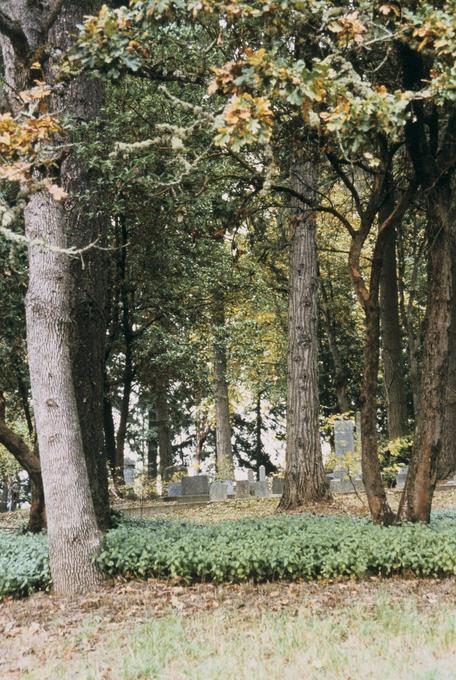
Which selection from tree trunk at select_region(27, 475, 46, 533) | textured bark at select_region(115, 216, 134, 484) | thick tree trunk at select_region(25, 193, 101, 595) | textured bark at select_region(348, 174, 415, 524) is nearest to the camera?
thick tree trunk at select_region(25, 193, 101, 595)

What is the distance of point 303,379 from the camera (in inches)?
464

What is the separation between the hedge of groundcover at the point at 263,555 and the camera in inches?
266

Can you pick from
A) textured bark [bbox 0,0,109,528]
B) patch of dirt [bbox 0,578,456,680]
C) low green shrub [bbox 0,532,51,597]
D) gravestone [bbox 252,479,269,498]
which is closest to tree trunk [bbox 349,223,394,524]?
patch of dirt [bbox 0,578,456,680]

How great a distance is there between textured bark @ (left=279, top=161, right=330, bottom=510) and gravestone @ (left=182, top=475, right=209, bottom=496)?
6.33 metres

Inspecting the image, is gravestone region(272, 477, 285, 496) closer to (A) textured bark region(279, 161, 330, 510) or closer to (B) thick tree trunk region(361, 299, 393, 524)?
(A) textured bark region(279, 161, 330, 510)

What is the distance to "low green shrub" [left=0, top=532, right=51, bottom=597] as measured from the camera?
22.8ft

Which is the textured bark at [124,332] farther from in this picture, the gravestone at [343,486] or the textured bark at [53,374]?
the textured bark at [53,374]

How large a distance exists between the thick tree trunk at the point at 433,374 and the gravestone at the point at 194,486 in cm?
982

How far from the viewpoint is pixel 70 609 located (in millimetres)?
6289

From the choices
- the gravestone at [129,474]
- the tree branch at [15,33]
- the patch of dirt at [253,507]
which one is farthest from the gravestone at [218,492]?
the tree branch at [15,33]

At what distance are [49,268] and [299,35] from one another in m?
3.66

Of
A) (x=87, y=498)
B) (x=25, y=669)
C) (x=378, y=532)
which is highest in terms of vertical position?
(x=87, y=498)

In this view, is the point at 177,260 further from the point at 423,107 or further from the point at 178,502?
the point at 423,107

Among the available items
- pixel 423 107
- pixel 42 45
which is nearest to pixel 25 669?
pixel 42 45
